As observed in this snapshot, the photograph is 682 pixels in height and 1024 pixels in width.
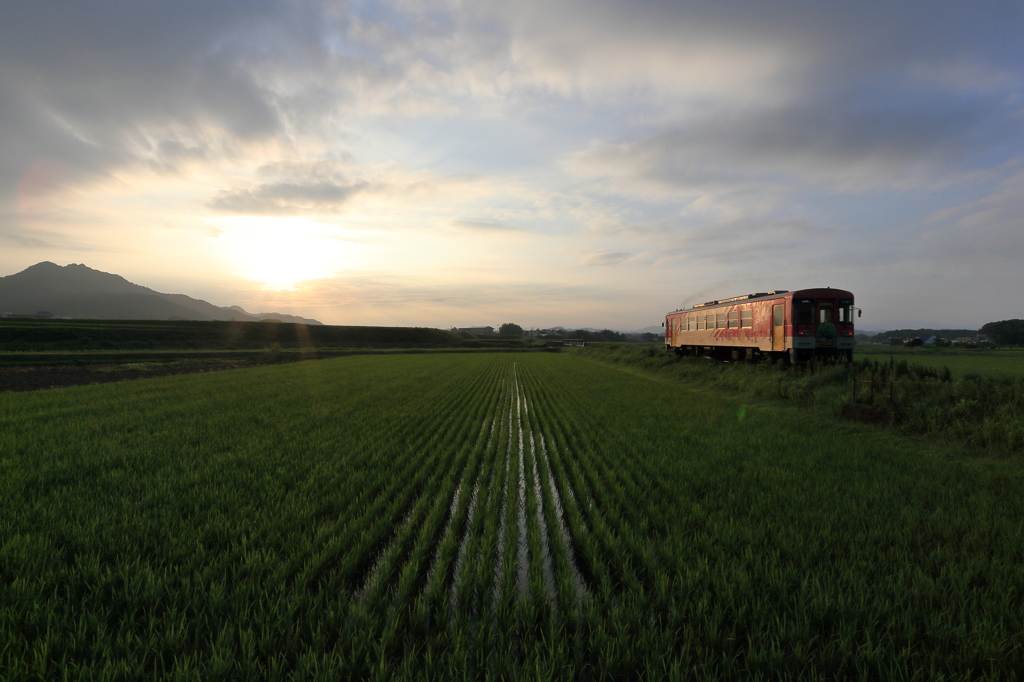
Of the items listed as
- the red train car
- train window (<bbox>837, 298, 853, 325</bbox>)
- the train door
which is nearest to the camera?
the red train car

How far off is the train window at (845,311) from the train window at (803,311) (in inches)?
48.3

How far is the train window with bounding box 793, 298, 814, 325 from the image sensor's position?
1756 centimetres

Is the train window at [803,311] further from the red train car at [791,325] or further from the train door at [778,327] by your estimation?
the train door at [778,327]

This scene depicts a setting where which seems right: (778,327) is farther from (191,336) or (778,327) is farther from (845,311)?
(191,336)

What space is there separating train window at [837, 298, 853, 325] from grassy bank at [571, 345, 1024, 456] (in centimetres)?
401

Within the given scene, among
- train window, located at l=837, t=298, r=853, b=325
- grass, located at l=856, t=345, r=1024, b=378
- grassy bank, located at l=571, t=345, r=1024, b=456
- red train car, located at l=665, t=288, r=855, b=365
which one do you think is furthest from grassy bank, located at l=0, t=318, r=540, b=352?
grass, located at l=856, t=345, r=1024, b=378

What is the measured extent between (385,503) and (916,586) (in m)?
5.51

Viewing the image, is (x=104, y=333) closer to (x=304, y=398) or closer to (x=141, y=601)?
(x=304, y=398)

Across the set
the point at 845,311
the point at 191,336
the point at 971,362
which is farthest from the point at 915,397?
the point at 191,336

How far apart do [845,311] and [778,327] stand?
2546mm

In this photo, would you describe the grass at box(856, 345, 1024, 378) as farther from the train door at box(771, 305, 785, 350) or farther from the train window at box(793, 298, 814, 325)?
the train door at box(771, 305, 785, 350)

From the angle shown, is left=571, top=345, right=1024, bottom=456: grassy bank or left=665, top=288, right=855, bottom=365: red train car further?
left=665, top=288, right=855, bottom=365: red train car

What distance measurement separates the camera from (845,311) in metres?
17.9

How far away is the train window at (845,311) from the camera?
17750 mm
